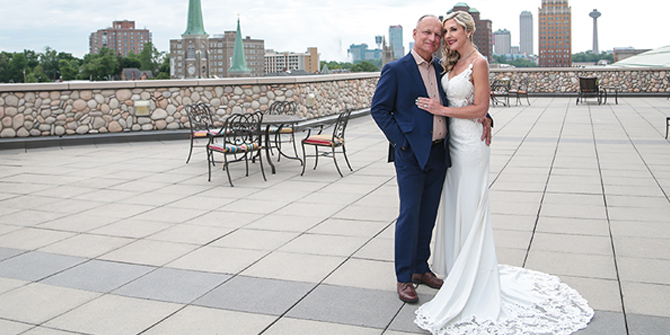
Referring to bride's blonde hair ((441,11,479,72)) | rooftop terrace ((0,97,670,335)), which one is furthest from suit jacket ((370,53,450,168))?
rooftop terrace ((0,97,670,335))

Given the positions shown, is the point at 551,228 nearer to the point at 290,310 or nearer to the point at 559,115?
the point at 290,310

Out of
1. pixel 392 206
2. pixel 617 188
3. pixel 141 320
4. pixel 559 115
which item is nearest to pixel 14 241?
pixel 141 320

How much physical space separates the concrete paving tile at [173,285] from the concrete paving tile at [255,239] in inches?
28.4

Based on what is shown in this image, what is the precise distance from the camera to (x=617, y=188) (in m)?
7.33

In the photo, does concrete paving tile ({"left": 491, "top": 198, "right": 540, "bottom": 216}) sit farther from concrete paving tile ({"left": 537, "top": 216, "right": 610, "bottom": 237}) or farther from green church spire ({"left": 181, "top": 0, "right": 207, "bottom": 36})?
green church spire ({"left": 181, "top": 0, "right": 207, "bottom": 36})

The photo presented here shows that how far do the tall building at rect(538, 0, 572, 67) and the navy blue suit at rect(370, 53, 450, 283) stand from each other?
11329 cm

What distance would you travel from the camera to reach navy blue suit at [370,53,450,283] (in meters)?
3.75

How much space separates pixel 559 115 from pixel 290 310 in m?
15.1

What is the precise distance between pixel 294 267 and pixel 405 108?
61.1 inches

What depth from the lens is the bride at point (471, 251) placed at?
347cm

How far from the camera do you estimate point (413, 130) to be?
3744 millimetres

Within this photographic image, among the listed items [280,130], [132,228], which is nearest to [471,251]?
[132,228]

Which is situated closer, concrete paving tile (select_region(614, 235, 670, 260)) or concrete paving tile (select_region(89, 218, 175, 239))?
concrete paving tile (select_region(614, 235, 670, 260))

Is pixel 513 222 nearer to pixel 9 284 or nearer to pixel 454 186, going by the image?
pixel 454 186
